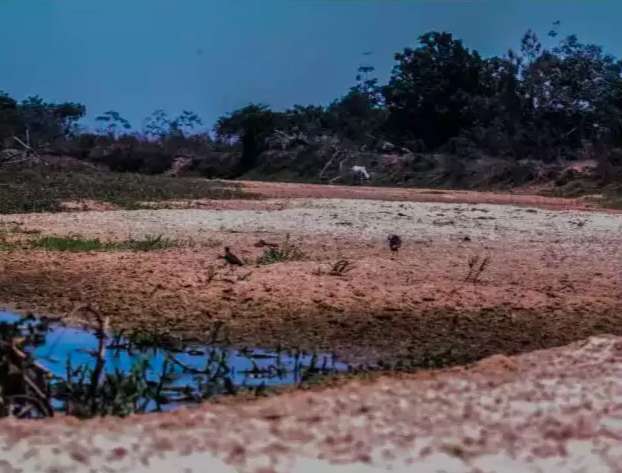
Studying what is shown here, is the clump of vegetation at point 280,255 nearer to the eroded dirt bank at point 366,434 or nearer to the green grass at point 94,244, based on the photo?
the green grass at point 94,244

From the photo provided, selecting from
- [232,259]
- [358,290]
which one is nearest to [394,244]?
[232,259]

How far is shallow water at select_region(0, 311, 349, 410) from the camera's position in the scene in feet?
22.4

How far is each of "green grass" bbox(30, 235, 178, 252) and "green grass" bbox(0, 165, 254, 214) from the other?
19.9ft

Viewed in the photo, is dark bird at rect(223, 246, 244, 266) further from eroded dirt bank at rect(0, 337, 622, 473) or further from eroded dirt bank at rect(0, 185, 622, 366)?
eroded dirt bank at rect(0, 337, 622, 473)

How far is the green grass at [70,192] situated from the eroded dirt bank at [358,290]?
16.2 feet

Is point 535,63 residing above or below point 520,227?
above

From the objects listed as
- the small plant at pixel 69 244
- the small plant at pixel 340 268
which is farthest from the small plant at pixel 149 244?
the small plant at pixel 340 268

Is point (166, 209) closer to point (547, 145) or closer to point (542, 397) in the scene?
point (542, 397)

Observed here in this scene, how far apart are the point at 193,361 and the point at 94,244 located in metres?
5.96

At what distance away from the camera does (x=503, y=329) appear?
8.74m

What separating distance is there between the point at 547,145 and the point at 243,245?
31.8 m

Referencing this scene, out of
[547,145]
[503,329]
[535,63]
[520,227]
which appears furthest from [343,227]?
[535,63]

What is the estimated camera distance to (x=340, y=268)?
10.8m

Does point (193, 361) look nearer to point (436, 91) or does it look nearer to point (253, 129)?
point (436, 91)
